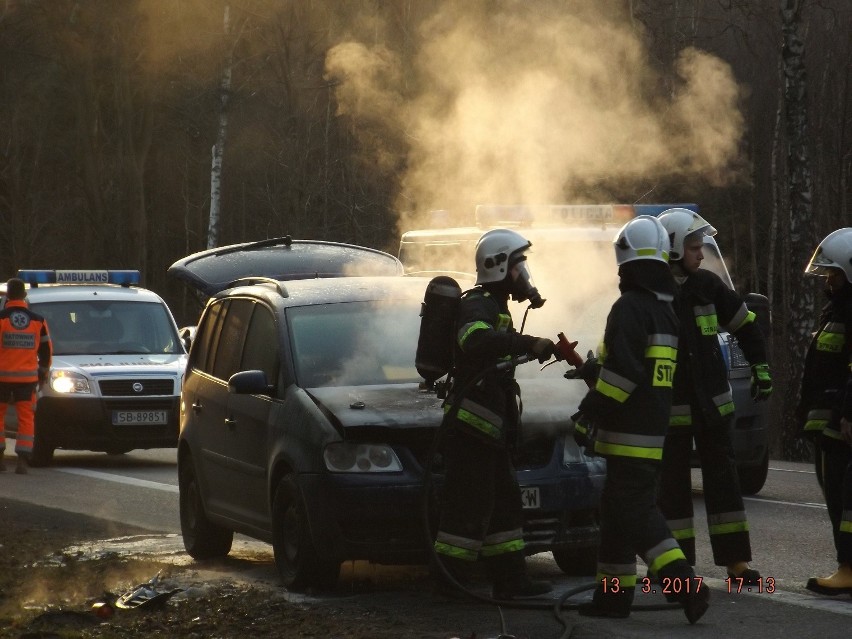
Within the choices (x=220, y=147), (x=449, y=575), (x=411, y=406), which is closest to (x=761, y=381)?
(x=411, y=406)

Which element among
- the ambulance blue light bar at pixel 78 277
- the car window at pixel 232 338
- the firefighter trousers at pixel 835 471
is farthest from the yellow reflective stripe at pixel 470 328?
the ambulance blue light bar at pixel 78 277

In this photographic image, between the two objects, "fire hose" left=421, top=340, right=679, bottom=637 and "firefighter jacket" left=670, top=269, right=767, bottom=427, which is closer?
"fire hose" left=421, top=340, right=679, bottom=637

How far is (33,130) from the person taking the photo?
4866 centimetres

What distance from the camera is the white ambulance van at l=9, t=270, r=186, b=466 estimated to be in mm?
16312

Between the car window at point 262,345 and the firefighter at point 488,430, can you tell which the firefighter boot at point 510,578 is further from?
the car window at point 262,345

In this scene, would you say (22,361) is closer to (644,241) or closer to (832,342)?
(832,342)

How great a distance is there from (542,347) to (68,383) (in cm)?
1037

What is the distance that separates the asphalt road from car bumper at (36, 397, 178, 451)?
291mm

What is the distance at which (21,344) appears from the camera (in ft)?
51.7

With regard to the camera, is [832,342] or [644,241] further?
[832,342]

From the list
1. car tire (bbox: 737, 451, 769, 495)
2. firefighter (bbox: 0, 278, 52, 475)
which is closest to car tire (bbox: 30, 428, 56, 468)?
firefighter (bbox: 0, 278, 52, 475)

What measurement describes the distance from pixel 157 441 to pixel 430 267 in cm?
346

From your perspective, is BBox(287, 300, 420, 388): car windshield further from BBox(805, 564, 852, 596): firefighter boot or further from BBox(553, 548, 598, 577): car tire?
BBox(805, 564, 852, 596): firefighter boot

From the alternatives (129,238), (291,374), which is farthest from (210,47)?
(291,374)
